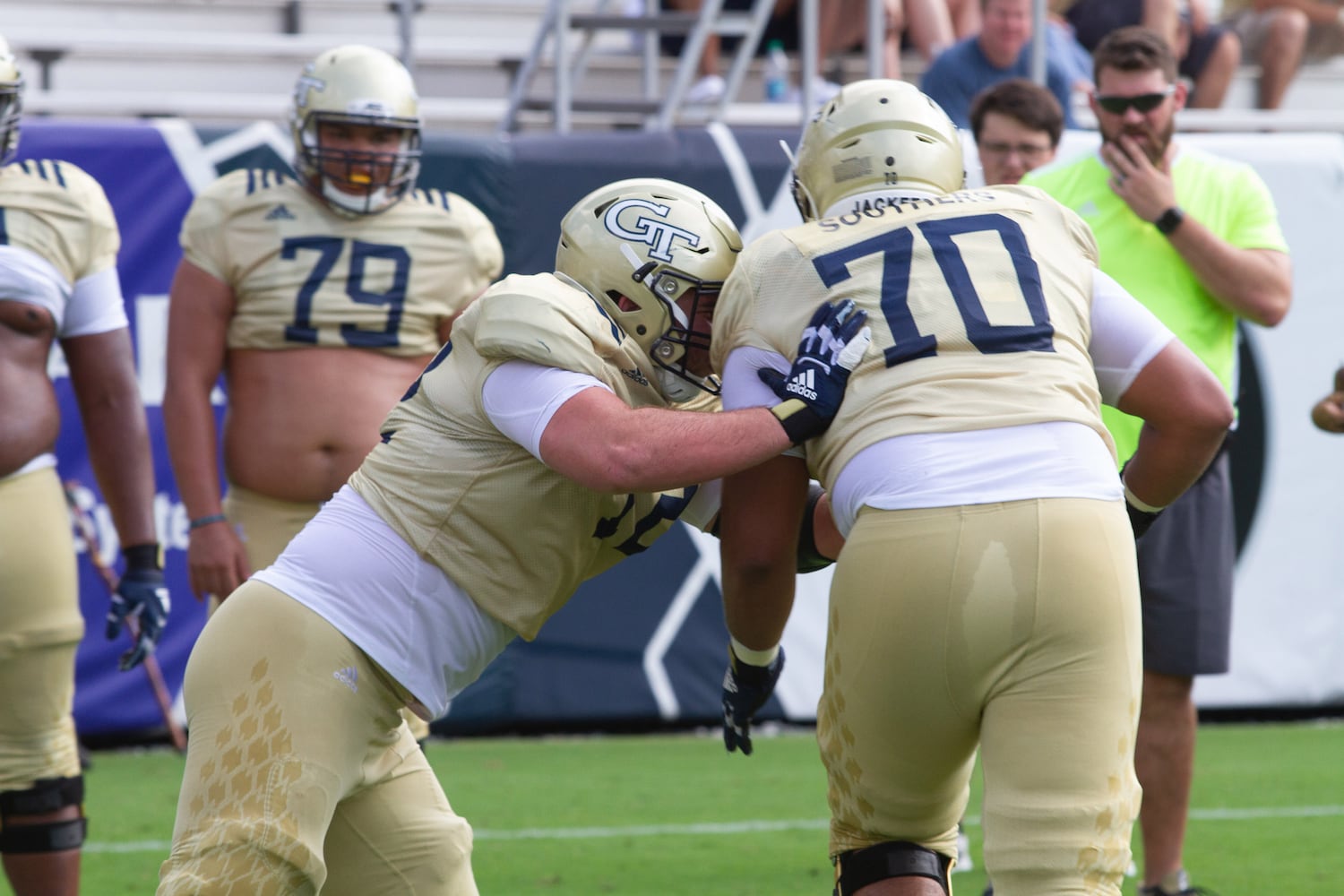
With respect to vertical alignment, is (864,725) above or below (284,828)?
above

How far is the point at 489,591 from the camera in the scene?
8.70ft

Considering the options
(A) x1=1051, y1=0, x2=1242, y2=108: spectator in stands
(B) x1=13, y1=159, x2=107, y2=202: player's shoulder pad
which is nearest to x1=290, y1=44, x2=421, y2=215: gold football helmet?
(B) x1=13, y1=159, x2=107, y2=202: player's shoulder pad

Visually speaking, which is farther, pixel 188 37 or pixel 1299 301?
pixel 188 37

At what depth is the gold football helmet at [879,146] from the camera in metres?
2.73

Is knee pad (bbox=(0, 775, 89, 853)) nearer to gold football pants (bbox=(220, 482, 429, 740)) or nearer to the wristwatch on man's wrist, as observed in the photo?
gold football pants (bbox=(220, 482, 429, 740))

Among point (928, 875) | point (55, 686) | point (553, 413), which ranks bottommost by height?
point (55, 686)

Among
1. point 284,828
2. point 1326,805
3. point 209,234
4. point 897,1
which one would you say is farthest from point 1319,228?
point 284,828

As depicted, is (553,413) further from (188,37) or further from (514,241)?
(188,37)

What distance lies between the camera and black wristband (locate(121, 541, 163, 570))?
155 inches

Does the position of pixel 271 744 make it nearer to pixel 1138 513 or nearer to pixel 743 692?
pixel 743 692

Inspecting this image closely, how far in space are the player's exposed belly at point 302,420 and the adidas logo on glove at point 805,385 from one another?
1881mm

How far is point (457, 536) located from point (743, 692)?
0.66m

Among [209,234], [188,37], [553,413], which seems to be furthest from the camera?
[188,37]

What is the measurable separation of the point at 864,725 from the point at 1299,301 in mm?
5061
